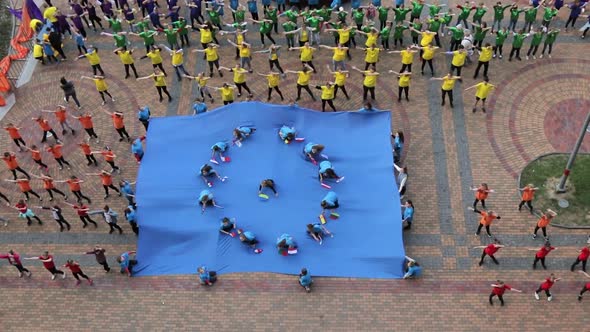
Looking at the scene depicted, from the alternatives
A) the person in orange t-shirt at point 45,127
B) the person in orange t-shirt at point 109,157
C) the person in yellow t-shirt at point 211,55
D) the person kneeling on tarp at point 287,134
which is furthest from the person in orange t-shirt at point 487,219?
the person in orange t-shirt at point 45,127

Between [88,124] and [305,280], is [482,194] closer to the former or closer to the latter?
[305,280]

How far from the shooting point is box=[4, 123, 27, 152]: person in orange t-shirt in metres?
21.2

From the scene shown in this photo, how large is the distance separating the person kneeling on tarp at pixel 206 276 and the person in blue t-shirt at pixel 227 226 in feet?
4.23

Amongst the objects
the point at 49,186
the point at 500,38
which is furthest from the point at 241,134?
the point at 500,38

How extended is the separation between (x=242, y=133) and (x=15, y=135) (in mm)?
8589

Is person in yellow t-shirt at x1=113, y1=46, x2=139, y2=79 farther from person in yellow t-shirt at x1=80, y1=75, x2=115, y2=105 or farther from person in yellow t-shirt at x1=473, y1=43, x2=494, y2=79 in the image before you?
person in yellow t-shirt at x1=473, y1=43, x2=494, y2=79

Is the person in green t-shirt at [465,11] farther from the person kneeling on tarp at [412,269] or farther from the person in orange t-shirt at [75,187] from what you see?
the person in orange t-shirt at [75,187]

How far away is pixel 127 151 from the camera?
868 inches

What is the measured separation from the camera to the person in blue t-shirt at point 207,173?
19.4 metres

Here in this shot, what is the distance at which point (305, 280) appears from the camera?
56.4 ft

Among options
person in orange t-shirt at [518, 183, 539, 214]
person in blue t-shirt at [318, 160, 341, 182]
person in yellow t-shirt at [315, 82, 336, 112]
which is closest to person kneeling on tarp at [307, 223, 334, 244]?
person in blue t-shirt at [318, 160, 341, 182]

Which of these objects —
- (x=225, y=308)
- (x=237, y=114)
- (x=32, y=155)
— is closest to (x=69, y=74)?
(x=32, y=155)

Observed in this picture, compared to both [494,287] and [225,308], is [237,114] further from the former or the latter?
[494,287]

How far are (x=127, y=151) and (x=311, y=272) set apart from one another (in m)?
8.97
